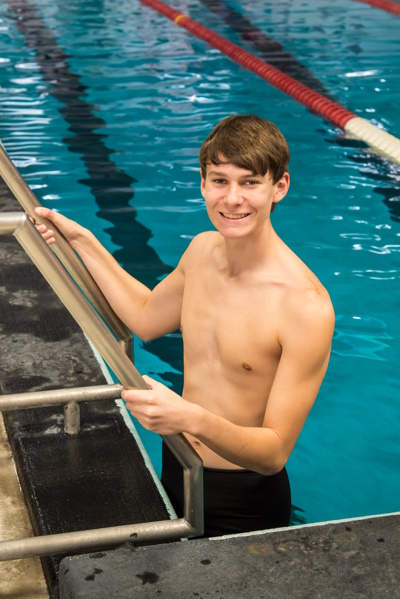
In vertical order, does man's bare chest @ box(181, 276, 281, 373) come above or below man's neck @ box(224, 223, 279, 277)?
below

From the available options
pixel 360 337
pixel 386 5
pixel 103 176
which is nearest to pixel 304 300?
pixel 360 337

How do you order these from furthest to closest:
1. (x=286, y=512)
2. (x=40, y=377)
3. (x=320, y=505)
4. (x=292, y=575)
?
(x=320, y=505) → (x=40, y=377) → (x=286, y=512) → (x=292, y=575)

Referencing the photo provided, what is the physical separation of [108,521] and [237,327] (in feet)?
1.65

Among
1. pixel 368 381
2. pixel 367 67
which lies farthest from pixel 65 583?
pixel 367 67

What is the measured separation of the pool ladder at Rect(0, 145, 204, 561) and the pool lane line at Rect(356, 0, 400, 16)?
921 cm

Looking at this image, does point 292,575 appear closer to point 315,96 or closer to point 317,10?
point 315,96

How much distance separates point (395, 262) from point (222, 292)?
2685 mm

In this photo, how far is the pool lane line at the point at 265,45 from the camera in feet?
25.1

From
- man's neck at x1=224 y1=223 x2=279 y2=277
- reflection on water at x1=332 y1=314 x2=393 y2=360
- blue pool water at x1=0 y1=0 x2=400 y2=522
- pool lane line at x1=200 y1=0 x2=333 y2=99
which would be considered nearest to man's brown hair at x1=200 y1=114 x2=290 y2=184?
man's neck at x1=224 y1=223 x2=279 y2=277

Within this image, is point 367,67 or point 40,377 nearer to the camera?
point 40,377

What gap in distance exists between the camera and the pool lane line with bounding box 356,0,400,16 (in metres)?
10.2

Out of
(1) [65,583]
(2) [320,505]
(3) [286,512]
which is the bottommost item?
(2) [320,505]

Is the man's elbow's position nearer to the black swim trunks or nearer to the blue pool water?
the black swim trunks

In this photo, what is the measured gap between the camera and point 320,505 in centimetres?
298
